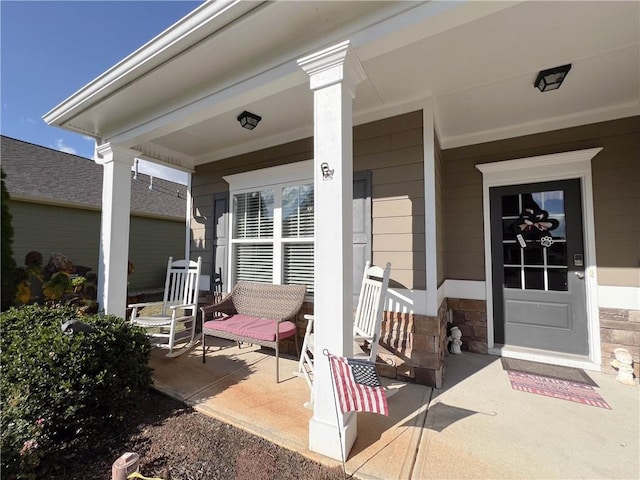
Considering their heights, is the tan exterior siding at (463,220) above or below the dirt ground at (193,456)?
above

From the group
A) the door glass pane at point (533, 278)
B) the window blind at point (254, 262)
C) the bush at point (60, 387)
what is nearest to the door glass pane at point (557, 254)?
the door glass pane at point (533, 278)

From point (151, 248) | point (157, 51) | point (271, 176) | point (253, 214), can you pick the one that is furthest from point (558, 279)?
point (151, 248)

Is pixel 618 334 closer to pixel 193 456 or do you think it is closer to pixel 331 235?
pixel 331 235

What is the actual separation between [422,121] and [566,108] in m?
1.59

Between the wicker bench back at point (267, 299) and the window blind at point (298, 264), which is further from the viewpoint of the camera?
the window blind at point (298, 264)

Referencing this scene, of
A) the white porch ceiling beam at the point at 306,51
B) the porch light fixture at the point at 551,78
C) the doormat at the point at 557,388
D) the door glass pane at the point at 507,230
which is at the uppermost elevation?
the porch light fixture at the point at 551,78

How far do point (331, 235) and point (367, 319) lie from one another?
1233 mm

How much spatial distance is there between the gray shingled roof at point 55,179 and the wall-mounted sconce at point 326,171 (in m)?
8.64

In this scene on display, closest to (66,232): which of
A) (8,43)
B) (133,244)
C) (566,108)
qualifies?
(133,244)

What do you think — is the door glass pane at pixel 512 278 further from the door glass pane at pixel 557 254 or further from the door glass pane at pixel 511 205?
the door glass pane at pixel 511 205

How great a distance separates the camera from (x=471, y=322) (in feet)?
11.3

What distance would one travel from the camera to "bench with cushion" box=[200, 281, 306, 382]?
2814 millimetres

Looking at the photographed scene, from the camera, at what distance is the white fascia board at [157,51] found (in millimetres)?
1833

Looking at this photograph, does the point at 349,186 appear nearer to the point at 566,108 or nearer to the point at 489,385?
the point at 489,385
